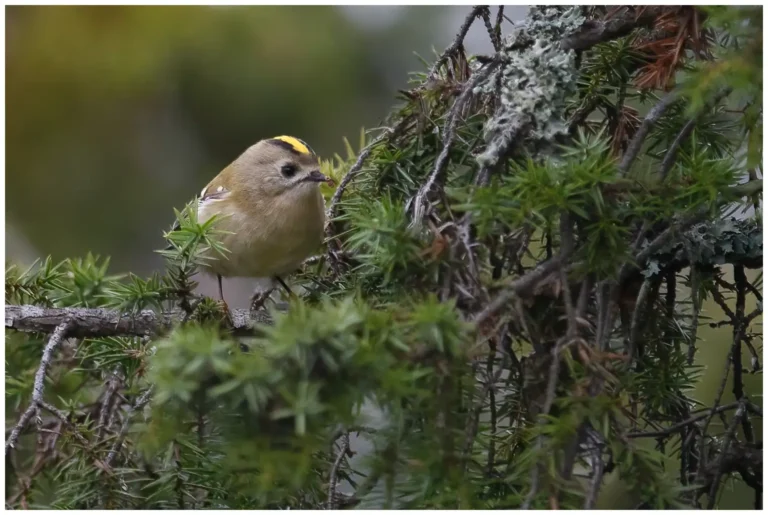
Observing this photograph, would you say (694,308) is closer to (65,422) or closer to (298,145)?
(65,422)

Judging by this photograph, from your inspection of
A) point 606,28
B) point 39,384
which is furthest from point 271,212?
point 606,28

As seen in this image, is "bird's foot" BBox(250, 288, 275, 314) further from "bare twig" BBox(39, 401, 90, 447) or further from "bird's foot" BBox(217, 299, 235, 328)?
"bare twig" BBox(39, 401, 90, 447)

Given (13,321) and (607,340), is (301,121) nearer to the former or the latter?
(13,321)

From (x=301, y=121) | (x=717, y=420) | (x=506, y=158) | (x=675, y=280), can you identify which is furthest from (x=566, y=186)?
(x=301, y=121)

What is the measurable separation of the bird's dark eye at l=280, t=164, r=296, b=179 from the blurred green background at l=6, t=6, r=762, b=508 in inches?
30.6

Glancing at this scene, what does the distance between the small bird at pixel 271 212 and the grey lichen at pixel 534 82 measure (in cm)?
89

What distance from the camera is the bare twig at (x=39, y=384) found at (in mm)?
1390

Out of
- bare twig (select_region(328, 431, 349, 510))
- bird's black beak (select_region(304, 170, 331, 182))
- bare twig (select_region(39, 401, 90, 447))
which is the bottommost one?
bare twig (select_region(328, 431, 349, 510))

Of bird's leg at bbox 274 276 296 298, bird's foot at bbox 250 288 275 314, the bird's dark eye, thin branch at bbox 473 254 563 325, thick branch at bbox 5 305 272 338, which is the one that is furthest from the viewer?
the bird's dark eye

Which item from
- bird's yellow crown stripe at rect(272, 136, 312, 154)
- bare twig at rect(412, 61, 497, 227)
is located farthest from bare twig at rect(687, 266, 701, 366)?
bird's yellow crown stripe at rect(272, 136, 312, 154)

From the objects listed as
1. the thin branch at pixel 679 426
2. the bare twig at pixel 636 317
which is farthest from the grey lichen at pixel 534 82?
the thin branch at pixel 679 426

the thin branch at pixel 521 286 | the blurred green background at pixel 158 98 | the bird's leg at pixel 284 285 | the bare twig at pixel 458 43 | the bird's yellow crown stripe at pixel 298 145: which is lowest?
the thin branch at pixel 521 286

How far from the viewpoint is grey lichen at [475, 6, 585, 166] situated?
4.04 ft

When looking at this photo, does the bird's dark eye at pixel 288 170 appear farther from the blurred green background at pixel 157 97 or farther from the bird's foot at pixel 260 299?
the blurred green background at pixel 157 97
